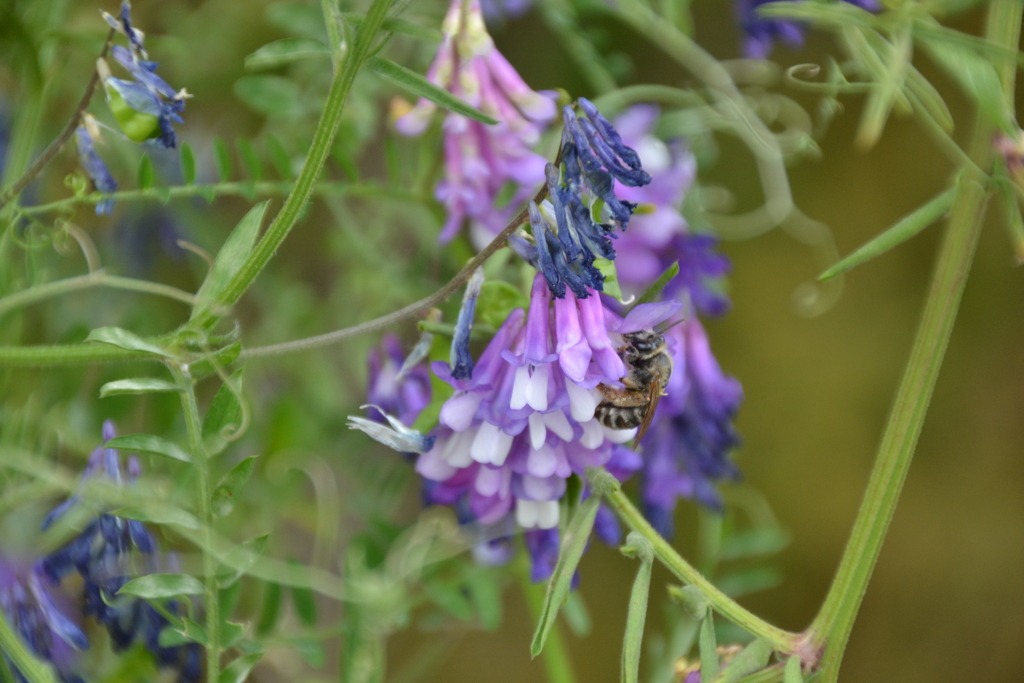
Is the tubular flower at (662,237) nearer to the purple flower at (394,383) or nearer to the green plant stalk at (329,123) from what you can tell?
the purple flower at (394,383)

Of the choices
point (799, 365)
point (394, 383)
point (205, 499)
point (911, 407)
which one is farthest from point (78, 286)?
point (799, 365)

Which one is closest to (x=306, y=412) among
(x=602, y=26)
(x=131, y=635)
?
(x=131, y=635)

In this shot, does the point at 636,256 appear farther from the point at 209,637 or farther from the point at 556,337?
the point at 209,637

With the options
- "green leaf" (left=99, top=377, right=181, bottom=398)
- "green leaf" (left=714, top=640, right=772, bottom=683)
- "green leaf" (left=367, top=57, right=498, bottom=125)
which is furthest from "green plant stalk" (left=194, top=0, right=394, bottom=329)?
"green leaf" (left=714, top=640, right=772, bottom=683)

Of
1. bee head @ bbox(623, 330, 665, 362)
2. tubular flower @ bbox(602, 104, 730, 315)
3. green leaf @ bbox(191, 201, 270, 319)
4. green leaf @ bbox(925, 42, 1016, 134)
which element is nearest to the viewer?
green leaf @ bbox(925, 42, 1016, 134)

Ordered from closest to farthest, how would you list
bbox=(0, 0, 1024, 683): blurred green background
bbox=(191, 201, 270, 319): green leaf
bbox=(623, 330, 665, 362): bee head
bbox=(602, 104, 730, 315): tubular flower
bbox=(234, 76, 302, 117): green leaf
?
bbox=(191, 201, 270, 319): green leaf < bbox=(623, 330, 665, 362): bee head < bbox=(602, 104, 730, 315): tubular flower < bbox=(234, 76, 302, 117): green leaf < bbox=(0, 0, 1024, 683): blurred green background

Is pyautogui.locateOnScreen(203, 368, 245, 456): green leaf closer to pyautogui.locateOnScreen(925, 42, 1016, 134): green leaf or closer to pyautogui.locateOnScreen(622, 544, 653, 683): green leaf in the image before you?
pyautogui.locateOnScreen(622, 544, 653, 683): green leaf

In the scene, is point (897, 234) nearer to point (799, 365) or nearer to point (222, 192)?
point (222, 192)
